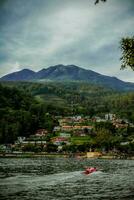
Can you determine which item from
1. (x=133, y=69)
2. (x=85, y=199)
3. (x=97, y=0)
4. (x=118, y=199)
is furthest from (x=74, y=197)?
(x=97, y=0)

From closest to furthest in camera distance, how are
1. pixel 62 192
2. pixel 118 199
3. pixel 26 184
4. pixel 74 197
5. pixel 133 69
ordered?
pixel 133 69, pixel 118 199, pixel 74 197, pixel 62 192, pixel 26 184

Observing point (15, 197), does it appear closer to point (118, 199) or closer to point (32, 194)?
point (32, 194)

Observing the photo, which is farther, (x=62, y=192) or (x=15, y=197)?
(x=62, y=192)

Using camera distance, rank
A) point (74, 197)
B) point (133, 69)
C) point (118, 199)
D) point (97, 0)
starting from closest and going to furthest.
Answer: point (97, 0) < point (133, 69) < point (118, 199) < point (74, 197)

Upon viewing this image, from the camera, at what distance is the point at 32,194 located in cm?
5162

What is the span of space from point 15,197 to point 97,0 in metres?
27.3

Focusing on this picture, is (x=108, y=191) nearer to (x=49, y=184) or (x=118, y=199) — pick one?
(x=118, y=199)

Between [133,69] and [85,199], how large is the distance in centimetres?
1499

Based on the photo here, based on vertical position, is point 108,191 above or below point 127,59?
below

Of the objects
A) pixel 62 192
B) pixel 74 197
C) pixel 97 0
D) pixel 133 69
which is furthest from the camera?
pixel 62 192

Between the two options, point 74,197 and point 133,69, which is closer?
point 133,69

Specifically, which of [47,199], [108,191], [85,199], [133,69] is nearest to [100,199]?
[85,199]

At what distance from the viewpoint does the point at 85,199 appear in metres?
46.8

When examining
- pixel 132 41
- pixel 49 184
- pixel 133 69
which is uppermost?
pixel 132 41
